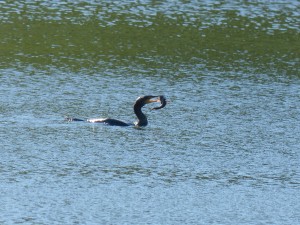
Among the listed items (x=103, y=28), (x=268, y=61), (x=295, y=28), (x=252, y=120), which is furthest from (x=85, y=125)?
(x=295, y=28)

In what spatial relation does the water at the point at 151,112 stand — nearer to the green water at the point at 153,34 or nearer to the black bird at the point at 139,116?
the green water at the point at 153,34

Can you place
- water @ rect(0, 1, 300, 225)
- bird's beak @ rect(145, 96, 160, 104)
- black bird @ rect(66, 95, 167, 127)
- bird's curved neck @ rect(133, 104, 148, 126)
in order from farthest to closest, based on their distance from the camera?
bird's beak @ rect(145, 96, 160, 104), bird's curved neck @ rect(133, 104, 148, 126), black bird @ rect(66, 95, 167, 127), water @ rect(0, 1, 300, 225)

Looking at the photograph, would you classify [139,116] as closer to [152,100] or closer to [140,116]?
[140,116]

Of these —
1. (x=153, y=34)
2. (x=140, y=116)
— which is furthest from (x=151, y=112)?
(x=153, y=34)

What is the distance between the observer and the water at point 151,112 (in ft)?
51.1

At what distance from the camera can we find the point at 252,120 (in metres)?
21.1

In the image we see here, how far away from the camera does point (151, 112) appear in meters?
22.0

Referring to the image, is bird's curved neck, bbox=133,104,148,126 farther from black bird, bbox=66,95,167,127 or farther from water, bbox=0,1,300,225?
water, bbox=0,1,300,225

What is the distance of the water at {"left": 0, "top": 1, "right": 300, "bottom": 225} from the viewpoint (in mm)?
15562

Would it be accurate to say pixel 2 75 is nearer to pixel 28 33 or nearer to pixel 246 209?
pixel 28 33

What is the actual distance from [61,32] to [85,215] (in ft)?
52.2

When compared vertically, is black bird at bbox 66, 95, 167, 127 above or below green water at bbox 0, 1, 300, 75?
above

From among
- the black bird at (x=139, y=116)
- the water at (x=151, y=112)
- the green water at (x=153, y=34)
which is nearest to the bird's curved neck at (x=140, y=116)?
the black bird at (x=139, y=116)

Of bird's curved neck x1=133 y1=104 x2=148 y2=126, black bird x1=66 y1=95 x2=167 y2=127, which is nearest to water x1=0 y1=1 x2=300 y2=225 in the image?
black bird x1=66 y1=95 x2=167 y2=127
